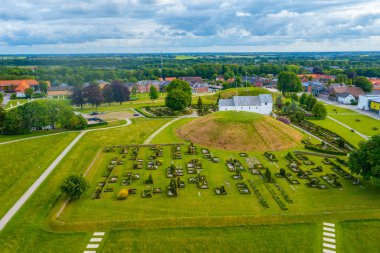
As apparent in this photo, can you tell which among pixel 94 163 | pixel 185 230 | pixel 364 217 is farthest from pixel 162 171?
pixel 364 217

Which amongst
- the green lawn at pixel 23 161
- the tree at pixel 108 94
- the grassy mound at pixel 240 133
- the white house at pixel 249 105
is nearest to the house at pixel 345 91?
the white house at pixel 249 105

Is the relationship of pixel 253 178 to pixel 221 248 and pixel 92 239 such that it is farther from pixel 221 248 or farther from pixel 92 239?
pixel 92 239

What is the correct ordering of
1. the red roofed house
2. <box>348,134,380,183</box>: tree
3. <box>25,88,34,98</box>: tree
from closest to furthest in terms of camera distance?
<box>348,134,380,183</box>: tree → <box>25,88,34,98</box>: tree → the red roofed house

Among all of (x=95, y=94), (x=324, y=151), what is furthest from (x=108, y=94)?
A: (x=324, y=151)

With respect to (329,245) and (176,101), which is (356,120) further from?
(329,245)

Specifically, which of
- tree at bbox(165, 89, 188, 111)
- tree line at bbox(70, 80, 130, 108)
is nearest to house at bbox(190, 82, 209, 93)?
tree line at bbox(70, 80, 130, 108)

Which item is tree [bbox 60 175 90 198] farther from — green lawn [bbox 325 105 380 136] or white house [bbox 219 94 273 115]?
green lawn [bbox 325 105 380 136]
